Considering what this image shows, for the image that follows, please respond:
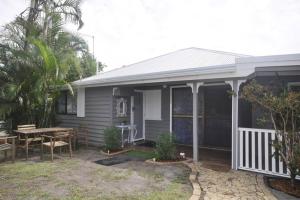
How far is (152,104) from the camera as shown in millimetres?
9523

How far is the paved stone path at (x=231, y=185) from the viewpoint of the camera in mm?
4188

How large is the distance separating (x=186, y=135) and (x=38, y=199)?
5.74 meters

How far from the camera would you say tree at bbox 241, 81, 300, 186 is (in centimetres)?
441

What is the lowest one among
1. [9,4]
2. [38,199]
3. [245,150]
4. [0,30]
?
[38,199]

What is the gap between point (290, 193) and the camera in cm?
430

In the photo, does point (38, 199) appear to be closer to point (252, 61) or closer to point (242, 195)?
point (242, 195)

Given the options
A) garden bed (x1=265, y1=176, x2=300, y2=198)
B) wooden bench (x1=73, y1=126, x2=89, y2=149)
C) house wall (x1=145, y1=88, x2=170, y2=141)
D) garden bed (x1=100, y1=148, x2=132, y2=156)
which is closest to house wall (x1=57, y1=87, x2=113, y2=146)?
wooden bench (x1=73, y1=126, x2=89, y2=149)

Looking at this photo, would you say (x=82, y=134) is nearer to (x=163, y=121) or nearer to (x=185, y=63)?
(x=163, y=121)

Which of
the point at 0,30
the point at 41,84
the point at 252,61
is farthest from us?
the point at 0,30

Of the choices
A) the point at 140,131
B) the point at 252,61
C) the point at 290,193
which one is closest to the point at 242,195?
the point at 290,193

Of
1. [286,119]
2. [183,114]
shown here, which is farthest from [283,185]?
[183,114]

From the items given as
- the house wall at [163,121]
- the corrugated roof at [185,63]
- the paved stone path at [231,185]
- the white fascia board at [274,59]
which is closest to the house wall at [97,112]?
the corrugated roof at [185,63]

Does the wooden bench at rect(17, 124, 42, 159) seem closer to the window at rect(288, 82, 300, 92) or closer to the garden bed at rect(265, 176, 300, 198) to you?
the garden bed at rect(265, 176, 300, 198)

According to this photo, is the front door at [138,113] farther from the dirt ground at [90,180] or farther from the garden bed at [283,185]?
the garden bed at [283,185]
